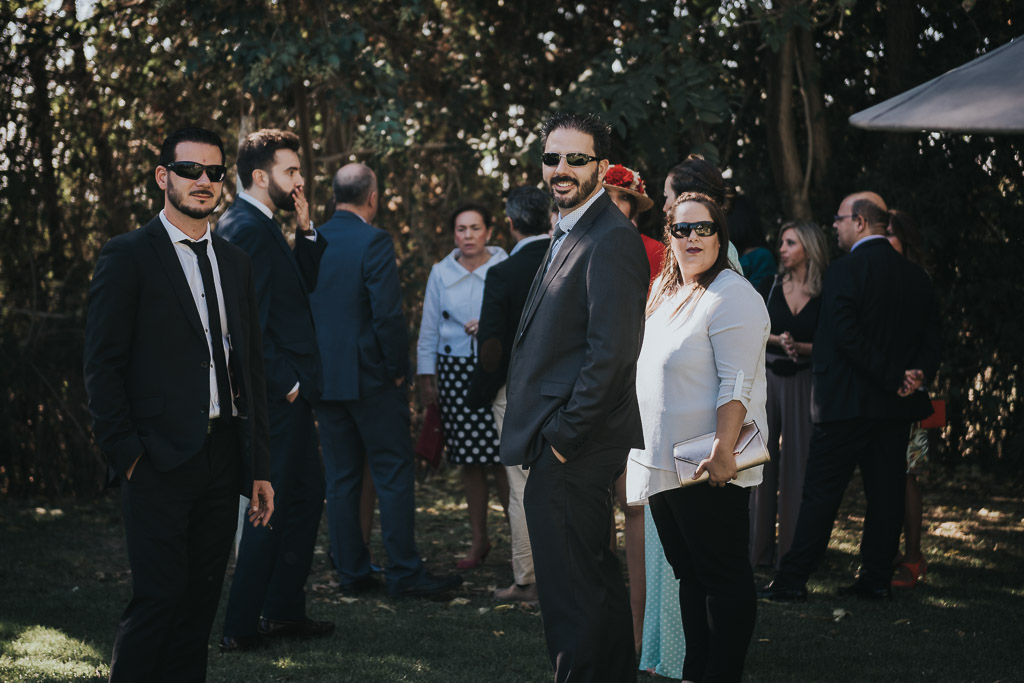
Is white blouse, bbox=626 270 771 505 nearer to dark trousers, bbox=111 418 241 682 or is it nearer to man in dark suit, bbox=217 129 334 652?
dark trousers, bbox=111 418 241 682

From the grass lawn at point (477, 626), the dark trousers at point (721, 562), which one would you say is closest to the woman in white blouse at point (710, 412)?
the dark trousers at point (721, 562)

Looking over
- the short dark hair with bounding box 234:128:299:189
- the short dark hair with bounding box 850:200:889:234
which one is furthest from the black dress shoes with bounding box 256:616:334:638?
the short dark hair with bounding box 850:200:889:234

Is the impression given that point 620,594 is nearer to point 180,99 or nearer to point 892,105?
point 892,105

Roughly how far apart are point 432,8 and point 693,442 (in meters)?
6.86

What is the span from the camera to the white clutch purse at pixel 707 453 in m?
3.75

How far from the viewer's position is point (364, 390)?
5855 millimetres

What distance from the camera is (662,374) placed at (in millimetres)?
3904

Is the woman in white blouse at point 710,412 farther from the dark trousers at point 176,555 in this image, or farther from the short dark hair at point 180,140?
the short dark hair at point 180,140

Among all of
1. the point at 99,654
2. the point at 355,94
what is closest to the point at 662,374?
the point at 99,654

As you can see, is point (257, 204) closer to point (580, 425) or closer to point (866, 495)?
point (580, 425)

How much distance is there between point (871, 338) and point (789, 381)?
0.85 metres

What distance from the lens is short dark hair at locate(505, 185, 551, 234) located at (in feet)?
18.6

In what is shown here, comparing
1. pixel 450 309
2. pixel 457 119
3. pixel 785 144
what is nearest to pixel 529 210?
pixel 450 309

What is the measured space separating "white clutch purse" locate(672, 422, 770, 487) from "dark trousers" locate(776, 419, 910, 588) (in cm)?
210
